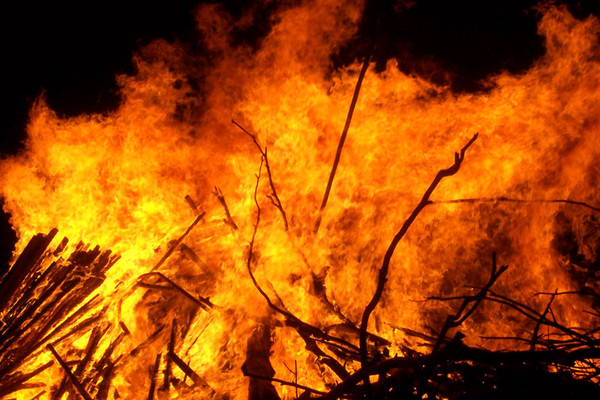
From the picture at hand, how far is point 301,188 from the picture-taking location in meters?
4.81

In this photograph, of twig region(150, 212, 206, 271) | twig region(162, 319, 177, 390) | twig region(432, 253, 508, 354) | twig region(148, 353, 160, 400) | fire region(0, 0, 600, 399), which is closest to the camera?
twig region(432, 253, 508, 354)

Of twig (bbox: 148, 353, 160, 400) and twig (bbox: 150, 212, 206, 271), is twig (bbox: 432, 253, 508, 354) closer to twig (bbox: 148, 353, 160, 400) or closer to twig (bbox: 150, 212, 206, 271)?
twig (bbox: 148, 353, 160, 400)

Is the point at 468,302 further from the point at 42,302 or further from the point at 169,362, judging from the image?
the point at 42,302

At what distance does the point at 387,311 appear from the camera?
4258 mm

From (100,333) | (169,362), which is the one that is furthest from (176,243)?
(169,362)

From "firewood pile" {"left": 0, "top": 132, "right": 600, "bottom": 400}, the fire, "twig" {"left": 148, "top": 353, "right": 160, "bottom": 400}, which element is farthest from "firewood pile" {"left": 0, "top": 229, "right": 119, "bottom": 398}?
"twig" {"left": 148, "top": 353, "right": 160, "bottom": 400}

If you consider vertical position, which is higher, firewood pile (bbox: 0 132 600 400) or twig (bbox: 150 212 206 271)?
twig (bbox: 150 212 206 271)

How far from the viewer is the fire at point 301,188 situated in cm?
393

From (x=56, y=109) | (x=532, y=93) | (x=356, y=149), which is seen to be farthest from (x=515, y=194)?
(x=56, y=109)

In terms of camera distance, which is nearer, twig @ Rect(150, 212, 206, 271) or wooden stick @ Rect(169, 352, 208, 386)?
wooden stick @ Rect(169, 352, 208, 386)

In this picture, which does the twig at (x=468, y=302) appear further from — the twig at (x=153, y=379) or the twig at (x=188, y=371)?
the twig at (x=153, y=379)

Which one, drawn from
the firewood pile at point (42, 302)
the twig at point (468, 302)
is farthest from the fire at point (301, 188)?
the twig at point (468, 302)

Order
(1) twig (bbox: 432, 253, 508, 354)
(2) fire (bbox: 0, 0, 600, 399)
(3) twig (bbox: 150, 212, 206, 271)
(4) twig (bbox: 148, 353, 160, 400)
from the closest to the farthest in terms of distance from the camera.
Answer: (1) twig (bbox: 432, 253, 508, 354), (4) twig (bbox: 148, 353, 160, 400), (2) fire (bbox: 0, 0, 600, 399), (3) twig (bbox: 150, 212, 206, 271)

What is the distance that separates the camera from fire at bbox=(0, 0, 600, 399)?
12.9 ft
